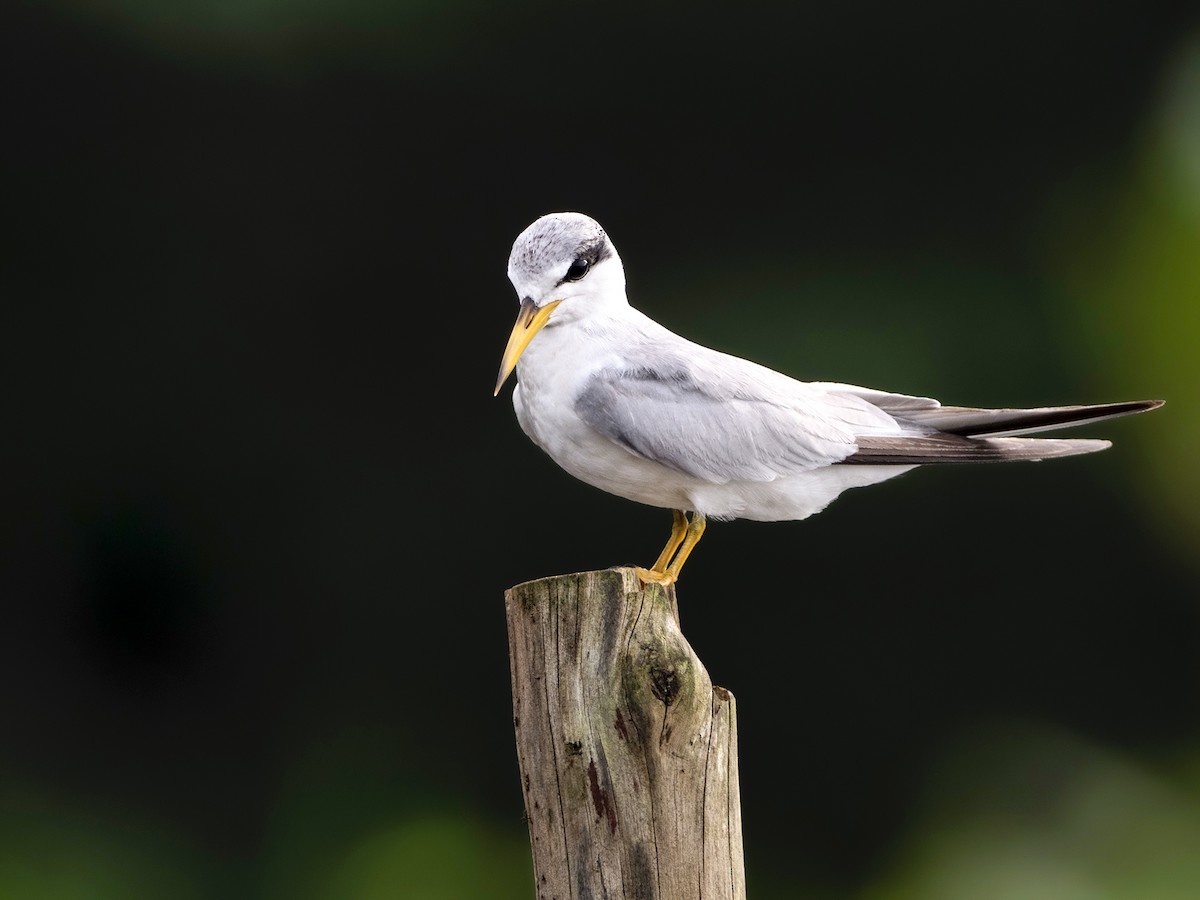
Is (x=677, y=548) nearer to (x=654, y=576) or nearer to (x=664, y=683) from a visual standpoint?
(x=654, y=576)

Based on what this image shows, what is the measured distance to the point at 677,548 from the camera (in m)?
2.95

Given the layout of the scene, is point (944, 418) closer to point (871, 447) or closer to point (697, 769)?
point (871, 447)

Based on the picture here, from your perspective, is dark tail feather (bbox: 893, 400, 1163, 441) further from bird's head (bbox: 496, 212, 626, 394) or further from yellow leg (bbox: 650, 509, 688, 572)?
bird's head (bbox: 496, 212, 626, 394)

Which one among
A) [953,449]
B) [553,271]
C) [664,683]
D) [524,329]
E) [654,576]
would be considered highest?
[553,271]

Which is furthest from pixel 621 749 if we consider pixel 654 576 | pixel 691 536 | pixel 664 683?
pixel 691 536

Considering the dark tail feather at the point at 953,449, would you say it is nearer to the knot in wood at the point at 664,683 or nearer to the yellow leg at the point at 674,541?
the yellow leg at the point at 674,541

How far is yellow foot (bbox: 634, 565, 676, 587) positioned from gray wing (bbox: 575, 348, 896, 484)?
23 cm

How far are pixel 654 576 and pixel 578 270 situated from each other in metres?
0.69

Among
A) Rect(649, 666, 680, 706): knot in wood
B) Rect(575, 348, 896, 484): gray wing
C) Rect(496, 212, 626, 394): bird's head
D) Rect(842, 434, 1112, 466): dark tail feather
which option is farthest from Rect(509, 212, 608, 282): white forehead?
Rect(649, 666, 680, 706): knot in wood

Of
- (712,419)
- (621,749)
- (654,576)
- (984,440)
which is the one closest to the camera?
(621,749)

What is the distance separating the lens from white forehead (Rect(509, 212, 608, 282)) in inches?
106

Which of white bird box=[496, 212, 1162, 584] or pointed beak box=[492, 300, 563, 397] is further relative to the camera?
white bird box=[496, 212, 1162, 584]

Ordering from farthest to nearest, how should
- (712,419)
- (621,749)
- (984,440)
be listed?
(984,440)
(712,419)
(621,749)

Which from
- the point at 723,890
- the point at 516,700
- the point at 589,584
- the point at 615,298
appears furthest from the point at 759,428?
the point at 723,890
